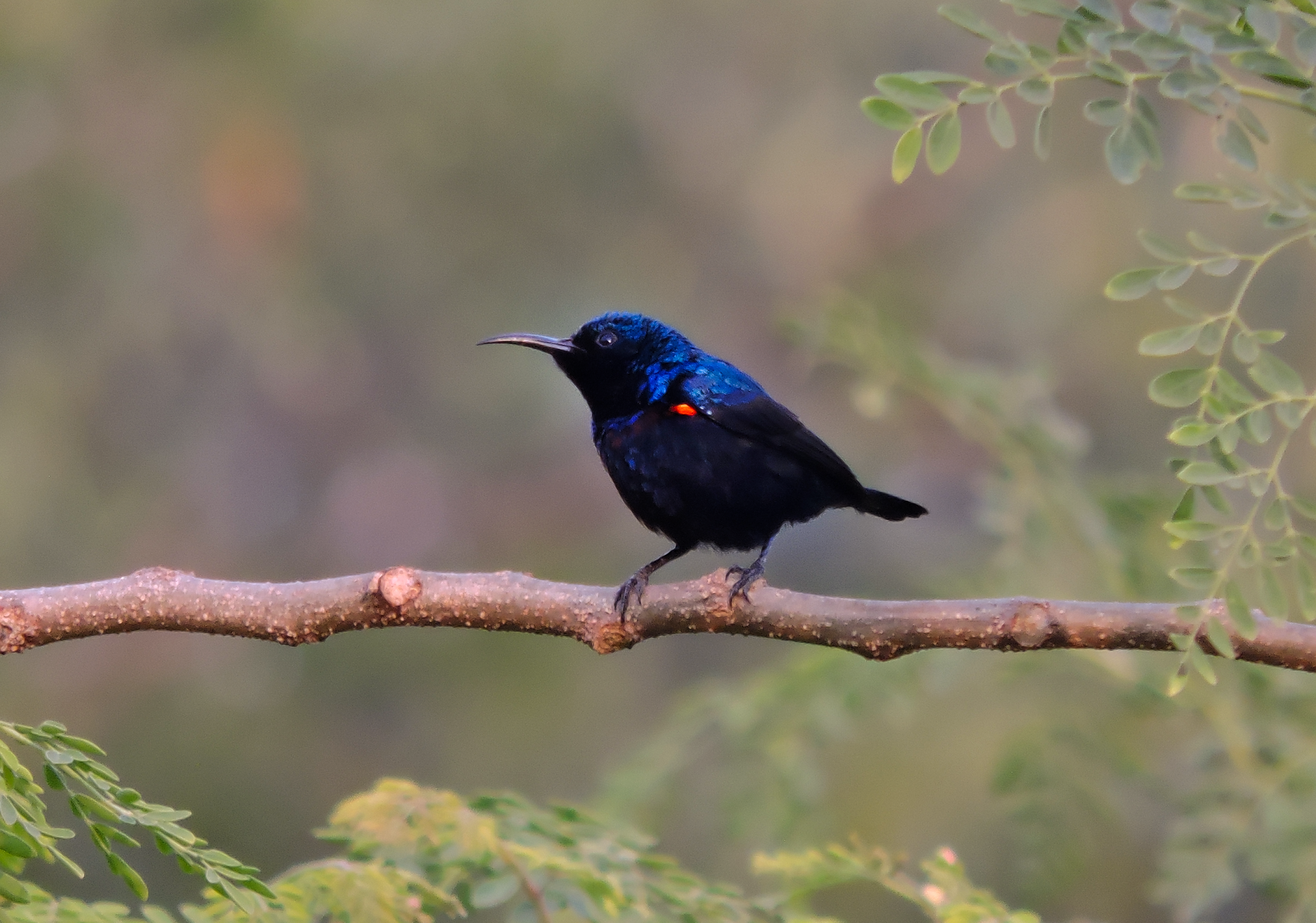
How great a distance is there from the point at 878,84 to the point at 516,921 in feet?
4.59

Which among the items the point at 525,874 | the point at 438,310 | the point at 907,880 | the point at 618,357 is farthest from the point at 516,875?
the point at 438,310

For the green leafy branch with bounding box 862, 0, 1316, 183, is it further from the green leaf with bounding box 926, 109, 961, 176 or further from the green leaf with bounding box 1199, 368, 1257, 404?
the green leaf with bounding box 1199, 368, 1257, 404

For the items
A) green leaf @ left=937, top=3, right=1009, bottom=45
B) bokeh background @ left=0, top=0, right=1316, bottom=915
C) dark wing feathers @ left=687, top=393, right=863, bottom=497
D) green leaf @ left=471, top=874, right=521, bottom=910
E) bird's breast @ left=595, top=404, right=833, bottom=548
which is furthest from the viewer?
bokeh background @ left=0, top=0, right=1316, bottom=915

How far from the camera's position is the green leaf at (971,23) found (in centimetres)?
188

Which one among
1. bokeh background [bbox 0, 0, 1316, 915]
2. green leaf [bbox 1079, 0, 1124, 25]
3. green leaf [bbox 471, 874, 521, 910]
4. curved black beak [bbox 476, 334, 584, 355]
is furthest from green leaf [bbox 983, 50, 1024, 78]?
bokeh background [bbox 0, 0, 1316, 915]

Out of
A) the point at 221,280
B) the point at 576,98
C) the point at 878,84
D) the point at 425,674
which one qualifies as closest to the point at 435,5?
the point at 576,98

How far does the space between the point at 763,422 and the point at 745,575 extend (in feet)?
3.90

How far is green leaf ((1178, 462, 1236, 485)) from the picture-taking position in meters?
1.78

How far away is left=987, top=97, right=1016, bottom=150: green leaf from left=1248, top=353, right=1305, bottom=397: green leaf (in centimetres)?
46

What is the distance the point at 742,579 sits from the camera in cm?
246

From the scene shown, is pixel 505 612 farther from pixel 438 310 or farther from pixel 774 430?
pixel 438 310

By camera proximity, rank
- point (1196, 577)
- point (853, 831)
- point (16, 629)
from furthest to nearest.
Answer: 1. point (853, 831)
2. point (16, 629)
3. point (1196, 577)

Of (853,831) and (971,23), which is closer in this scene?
(971,23)

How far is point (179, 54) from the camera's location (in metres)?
9.32
